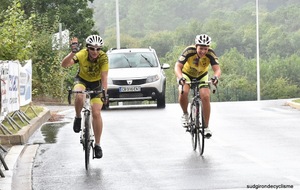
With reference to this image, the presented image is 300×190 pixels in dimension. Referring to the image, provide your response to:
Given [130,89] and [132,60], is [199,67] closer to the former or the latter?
[130,89]

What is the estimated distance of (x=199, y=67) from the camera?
14.6 metres

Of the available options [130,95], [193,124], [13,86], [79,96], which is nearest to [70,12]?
[130,95]

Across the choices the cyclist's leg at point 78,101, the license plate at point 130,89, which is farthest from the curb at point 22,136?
the license plate at point 130,89

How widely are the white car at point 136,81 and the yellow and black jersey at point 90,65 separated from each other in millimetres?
11740

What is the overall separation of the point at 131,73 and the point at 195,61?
11002mm

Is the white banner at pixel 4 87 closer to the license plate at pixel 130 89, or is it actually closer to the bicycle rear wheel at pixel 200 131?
the bicycle rear wheel at pixel 200 131

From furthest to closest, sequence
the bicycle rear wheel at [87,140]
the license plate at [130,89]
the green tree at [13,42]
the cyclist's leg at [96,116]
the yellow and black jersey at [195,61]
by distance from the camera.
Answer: the license plate at [130,89], the green tree at [13,42], the yellow and black jersey at [195,61], the cyclist's leg at [96,116], the bicycle rear wheel at [87,140]

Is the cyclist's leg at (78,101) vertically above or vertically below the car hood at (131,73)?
below

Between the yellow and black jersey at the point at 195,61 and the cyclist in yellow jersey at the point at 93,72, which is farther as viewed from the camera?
the yellow and black jersey at the point at 195,61

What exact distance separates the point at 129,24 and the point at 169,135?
490ft

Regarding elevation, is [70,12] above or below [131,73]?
above

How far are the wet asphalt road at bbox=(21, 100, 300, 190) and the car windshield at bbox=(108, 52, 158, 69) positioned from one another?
611 cm

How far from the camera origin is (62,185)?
1089 cm

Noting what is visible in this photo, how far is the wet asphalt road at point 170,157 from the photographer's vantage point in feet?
35.4
